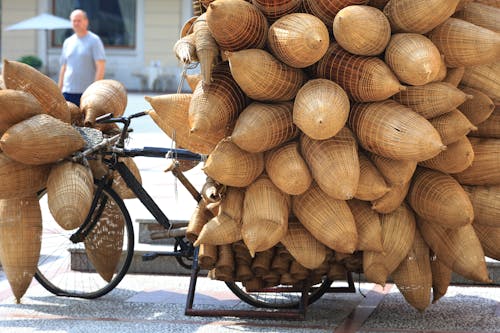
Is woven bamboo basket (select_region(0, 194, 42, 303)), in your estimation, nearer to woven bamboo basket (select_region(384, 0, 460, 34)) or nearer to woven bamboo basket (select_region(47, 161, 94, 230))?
woven bamboo basket (select_region(47, 161, 94, 230))

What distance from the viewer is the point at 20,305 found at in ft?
17.6

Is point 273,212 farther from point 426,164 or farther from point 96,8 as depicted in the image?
point 96,8

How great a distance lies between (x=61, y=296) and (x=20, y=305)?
31cm

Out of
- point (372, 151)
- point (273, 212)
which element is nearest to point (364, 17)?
point (372, 151)

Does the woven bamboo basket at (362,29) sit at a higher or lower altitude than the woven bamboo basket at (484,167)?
higher

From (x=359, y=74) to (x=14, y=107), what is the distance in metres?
1.77

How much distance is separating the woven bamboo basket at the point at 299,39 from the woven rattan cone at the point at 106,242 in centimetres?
181

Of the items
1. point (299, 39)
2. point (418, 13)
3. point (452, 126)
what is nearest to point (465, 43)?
point (418, 13)

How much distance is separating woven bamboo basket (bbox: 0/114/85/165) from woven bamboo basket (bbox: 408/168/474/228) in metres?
1.79

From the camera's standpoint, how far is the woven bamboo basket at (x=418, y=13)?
417 cm

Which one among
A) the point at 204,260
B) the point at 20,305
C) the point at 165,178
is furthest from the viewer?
the point at 165,178

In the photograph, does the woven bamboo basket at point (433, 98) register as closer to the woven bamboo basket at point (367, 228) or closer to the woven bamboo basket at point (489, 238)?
the woven bamboo basket at point (367, 228)

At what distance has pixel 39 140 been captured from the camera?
15.6ft

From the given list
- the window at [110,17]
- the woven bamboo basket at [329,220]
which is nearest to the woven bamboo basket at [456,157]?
the woven bamboo basket at [329,220]
